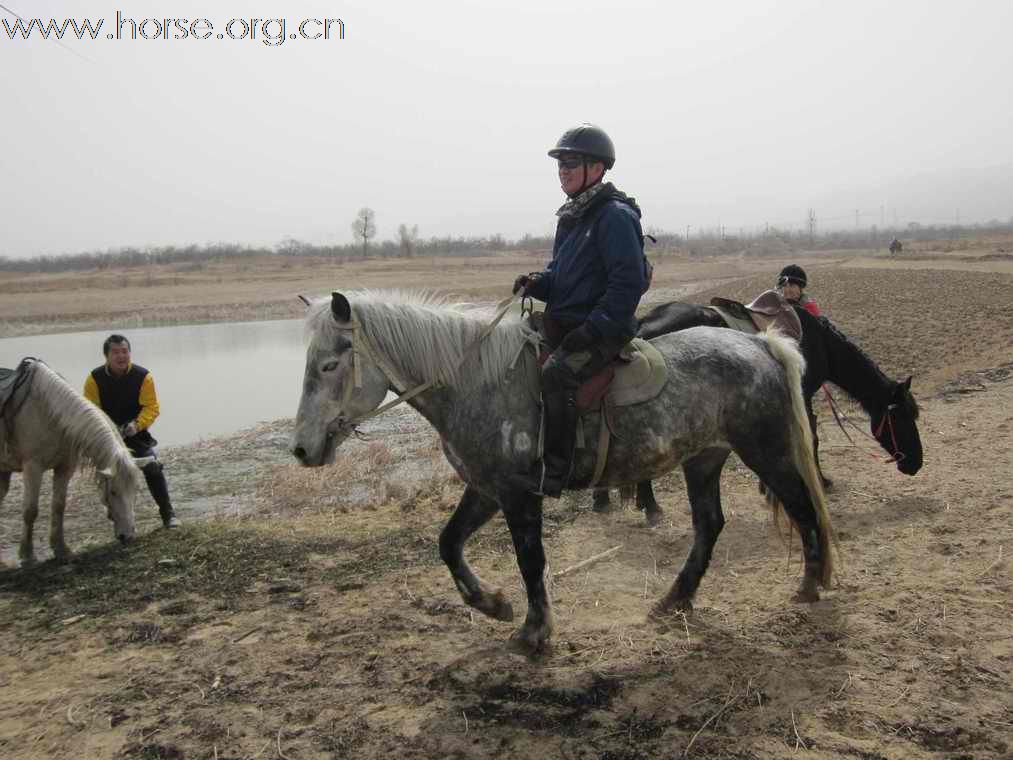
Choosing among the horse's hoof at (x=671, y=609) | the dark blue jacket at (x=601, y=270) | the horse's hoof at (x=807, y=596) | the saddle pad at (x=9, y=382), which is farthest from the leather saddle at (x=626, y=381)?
the saddle pad at (x=9, y=382)

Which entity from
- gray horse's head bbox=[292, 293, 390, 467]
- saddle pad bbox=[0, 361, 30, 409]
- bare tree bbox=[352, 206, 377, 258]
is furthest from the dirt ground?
bare tree bbox=[352, 206, 377, 258]

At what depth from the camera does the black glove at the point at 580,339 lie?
3.87 metres

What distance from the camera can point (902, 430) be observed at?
6434 millimetres

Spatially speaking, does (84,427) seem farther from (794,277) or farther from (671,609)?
(794,277)

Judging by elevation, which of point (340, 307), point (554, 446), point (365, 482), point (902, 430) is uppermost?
point (340, 307)

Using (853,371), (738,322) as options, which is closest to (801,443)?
(738,322)

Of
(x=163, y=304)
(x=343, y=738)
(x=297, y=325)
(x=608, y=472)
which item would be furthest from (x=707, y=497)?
(x=163, y=304)

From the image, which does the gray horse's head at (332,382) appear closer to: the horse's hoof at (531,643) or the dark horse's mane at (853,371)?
the horse's hoof at (531,643)

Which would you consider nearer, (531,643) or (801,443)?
(531,643)

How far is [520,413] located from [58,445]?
16.1 ft

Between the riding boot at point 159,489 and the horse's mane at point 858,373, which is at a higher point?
the horse's mane at point 858,373

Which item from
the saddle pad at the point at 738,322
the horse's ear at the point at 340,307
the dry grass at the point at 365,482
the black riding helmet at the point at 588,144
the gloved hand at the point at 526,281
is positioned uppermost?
the black riding helmet at the point at 588,144

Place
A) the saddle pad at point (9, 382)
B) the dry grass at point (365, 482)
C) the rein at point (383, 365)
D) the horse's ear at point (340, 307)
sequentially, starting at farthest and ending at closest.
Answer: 1. the dry grass at point (365, 482)
2. the saddle pad at point (9, 382)
3. the rein at point (383, 365)
4. the horse's ear at point (340, 307)

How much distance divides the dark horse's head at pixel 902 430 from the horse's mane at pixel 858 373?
6 cm
